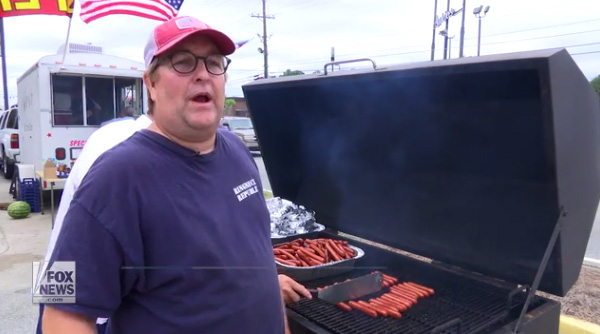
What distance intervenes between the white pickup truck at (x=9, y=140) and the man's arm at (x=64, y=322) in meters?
13.4

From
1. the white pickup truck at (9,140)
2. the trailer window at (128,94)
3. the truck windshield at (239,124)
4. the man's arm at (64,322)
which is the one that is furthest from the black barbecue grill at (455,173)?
the truck windshield at (239,124)

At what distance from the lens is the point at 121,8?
8133 mm

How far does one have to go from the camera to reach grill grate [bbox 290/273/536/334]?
229 cm

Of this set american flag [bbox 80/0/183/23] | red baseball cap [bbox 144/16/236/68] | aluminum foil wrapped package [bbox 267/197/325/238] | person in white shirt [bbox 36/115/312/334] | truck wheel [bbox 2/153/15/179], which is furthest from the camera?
truck wheel [bbox 2/153/15/179]

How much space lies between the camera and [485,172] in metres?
2.45

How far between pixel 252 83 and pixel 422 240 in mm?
1533

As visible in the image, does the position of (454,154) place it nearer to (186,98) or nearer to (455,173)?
(455,173)

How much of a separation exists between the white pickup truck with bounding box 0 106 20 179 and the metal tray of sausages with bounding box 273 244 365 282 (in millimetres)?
12504

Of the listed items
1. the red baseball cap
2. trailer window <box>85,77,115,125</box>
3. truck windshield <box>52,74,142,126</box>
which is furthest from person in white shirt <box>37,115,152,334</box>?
trailer window <box>85,77,115,125</box>

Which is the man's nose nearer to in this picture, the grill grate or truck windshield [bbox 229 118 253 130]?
the grill grate

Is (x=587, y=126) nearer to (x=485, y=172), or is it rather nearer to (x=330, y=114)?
(x=485, y=172)

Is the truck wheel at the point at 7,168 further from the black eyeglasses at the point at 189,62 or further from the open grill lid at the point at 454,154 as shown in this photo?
the black eyeglasses at the point at 189,62

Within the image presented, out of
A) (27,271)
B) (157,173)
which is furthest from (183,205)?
(27,271)

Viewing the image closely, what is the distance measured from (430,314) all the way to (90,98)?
853cm
